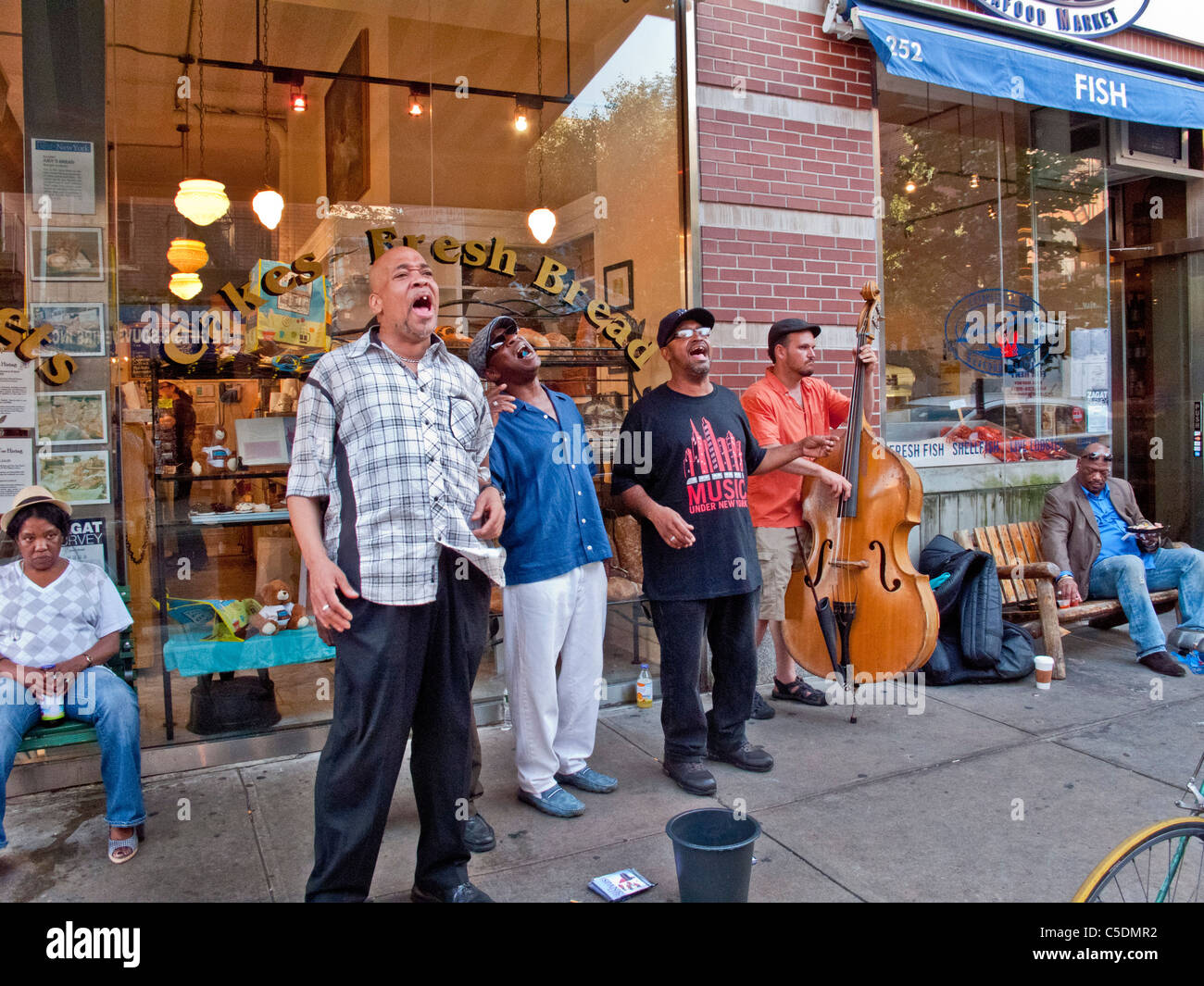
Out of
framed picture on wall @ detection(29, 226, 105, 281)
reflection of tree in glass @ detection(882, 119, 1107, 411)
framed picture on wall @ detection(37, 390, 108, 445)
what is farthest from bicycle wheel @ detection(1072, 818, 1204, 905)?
reflection of tree in glass @ detection(882, 119, 1107, 411)

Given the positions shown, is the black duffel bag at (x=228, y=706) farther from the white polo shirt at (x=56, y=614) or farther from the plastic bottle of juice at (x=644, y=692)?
the plastic bottle of juice at (x=644, y=692)

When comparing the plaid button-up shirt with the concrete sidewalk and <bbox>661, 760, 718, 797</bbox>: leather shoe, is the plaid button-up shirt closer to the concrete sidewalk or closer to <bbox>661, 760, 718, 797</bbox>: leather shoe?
the concrete sidewalk

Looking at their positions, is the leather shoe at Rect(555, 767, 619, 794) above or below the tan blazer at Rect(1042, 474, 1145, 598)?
below

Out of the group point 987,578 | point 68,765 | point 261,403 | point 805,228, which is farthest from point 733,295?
A: point 68,765

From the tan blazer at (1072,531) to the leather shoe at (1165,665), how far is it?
22.7 inches

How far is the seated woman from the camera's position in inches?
142

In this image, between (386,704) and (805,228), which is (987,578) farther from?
(386,704)

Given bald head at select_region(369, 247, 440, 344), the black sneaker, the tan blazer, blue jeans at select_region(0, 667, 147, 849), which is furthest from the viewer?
the tan blazer

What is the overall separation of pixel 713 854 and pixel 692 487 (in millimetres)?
1725

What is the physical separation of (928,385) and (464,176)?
3844 millimetres

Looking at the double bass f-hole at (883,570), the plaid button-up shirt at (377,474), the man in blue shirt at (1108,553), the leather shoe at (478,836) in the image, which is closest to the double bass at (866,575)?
the double bass f-hole at (883,570)

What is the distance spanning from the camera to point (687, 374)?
14.1ft

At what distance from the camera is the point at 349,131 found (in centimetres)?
579

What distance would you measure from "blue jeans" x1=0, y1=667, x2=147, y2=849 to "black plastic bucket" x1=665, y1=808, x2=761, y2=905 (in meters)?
2.14
